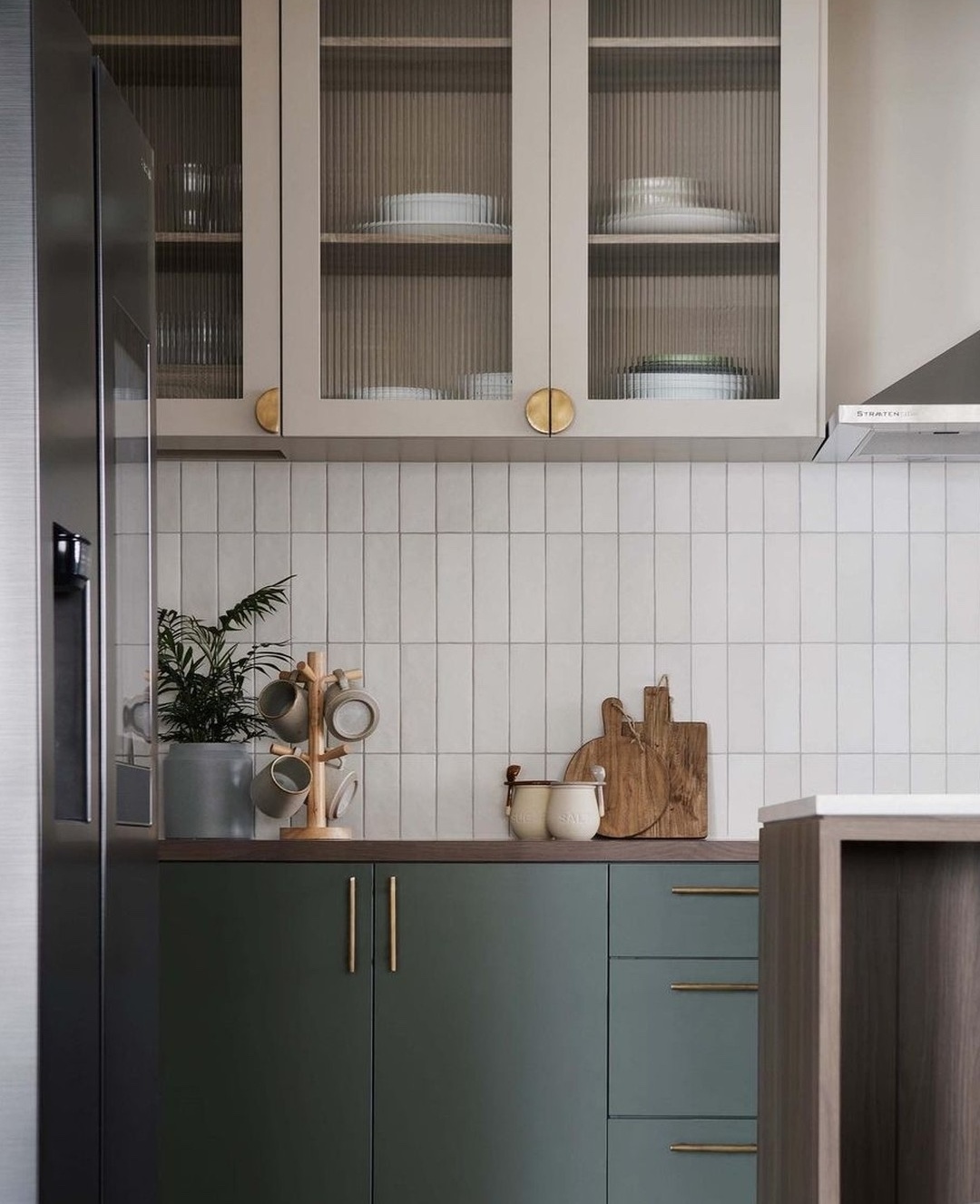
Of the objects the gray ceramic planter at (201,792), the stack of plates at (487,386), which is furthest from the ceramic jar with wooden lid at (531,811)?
the stack of plates at (487,386)

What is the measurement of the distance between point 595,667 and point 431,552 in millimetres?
434

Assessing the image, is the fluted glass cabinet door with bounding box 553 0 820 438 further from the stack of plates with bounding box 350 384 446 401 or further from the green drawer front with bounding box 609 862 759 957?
the green drawer front with bounding box 609 862 759 957

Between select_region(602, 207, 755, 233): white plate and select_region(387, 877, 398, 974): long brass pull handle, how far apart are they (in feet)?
4.33

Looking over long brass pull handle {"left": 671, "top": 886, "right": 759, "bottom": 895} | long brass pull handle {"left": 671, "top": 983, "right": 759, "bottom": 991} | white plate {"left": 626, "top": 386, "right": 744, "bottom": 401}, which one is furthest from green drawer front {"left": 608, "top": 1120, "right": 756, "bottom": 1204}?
white plate {"left": 626, "top": 386, "right": 744, "bottom": 401}

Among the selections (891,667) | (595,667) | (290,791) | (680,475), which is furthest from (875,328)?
(290,791)

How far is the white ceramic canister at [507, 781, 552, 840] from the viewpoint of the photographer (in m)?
2.84

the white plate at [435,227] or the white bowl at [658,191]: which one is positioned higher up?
the white bowl at [658,191]

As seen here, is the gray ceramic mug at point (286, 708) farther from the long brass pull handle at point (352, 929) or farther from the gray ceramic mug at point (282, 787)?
the long brass pull handle at point (352, 929)

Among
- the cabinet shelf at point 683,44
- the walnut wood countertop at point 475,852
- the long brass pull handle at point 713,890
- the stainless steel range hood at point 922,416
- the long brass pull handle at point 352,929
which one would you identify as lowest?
the long brass pull handle at point 352,929

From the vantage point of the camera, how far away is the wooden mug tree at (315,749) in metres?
2.84

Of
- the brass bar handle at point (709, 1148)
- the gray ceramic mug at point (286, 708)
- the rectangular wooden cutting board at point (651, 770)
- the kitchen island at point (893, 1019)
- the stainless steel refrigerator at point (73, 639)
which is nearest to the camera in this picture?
the stainless steel refrigerator at point (73, 639)

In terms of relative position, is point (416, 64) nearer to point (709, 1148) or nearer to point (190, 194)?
point (190, 194)

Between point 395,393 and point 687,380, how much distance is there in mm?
Answer: 568

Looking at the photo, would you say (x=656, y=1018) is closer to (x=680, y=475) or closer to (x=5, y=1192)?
(x=680, y=475)
